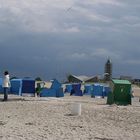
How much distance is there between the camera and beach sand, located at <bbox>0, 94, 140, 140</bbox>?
42.6ft

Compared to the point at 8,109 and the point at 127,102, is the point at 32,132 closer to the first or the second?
the point at 8,109

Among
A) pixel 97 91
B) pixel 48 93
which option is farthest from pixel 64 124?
pixel 97 91

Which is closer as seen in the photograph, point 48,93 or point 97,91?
point 48,93

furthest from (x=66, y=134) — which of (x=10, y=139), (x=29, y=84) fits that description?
(x=29, y=84)

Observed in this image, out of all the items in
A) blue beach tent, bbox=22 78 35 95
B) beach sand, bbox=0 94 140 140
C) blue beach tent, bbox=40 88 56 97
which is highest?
blue beach tent, bbox=22 78 35 95

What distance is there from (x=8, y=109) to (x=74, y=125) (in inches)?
225

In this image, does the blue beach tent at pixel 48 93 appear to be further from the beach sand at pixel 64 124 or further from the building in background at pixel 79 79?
the building in background at pixel 79 79

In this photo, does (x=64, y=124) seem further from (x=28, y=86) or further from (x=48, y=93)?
(x=28, y=86)

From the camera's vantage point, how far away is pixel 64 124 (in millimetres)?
15219

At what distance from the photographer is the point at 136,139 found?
13.0m

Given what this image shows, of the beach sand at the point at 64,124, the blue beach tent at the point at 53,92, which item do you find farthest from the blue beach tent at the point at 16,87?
the beach sand at the point at 64,124

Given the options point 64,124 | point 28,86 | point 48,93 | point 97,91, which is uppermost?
point 28,86

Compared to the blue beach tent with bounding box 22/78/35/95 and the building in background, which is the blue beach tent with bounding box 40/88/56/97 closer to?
the blue beach tent with bounding box 22/78/35/95

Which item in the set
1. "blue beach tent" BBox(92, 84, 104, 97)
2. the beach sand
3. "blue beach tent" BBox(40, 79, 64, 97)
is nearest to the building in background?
"blue beach tent" BBox(92, 84, 104, 97)
